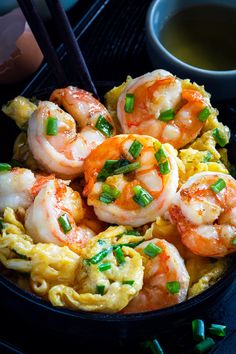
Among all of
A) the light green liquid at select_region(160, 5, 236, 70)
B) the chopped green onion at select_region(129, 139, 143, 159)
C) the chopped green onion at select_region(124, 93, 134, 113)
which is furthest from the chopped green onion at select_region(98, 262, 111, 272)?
the light green liquid at select_region(160, 5, 236, 70)

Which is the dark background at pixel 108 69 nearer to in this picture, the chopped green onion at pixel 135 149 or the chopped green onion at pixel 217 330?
the chopped green onion at pixel 217 330

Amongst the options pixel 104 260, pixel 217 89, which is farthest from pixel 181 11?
pixel 104 260

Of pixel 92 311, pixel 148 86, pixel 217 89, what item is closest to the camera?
pixel 92 311

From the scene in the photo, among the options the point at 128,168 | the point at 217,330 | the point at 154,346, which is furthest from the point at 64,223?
the point at 217,330

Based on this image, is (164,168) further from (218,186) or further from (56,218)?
(56,218)

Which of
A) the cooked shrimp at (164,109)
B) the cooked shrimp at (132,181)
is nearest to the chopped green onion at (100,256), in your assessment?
the cooked shrimp at (132,181)

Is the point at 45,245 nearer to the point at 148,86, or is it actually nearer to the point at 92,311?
the point at 92,311
